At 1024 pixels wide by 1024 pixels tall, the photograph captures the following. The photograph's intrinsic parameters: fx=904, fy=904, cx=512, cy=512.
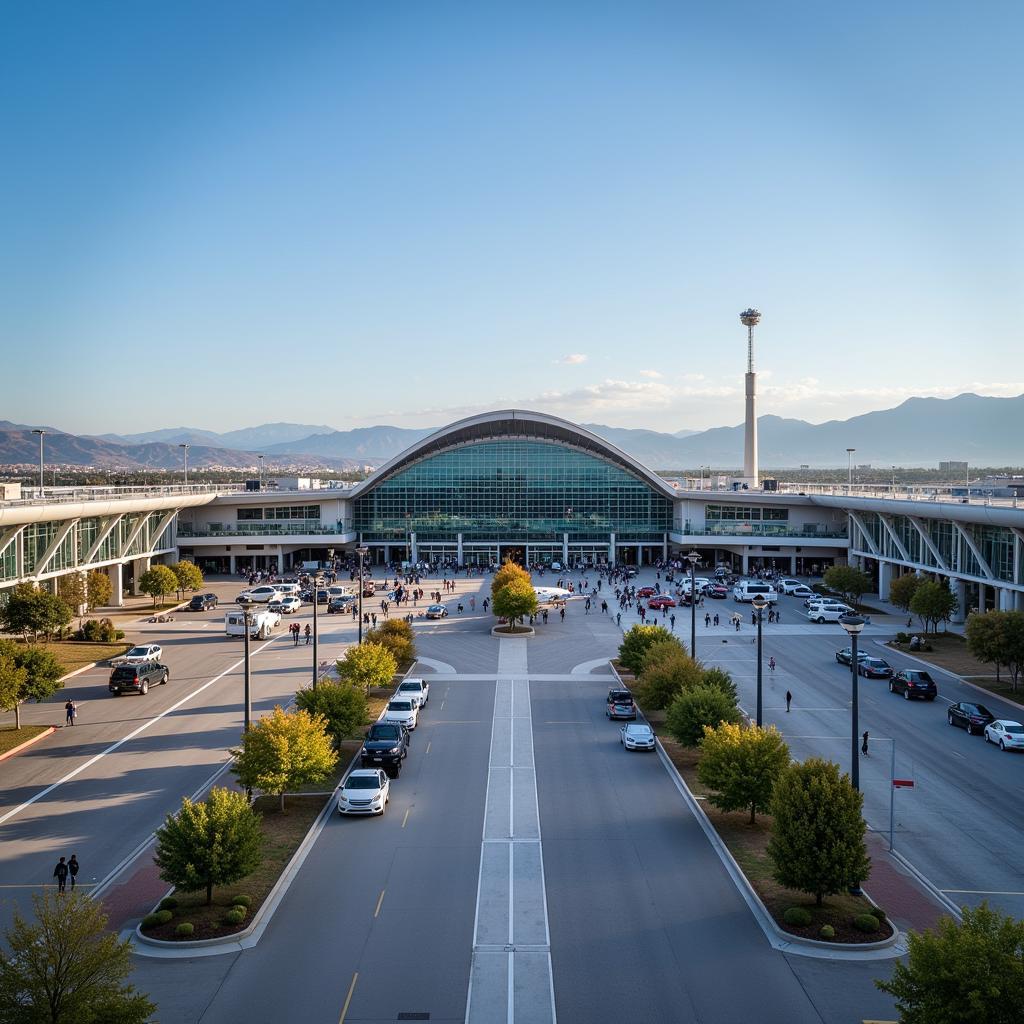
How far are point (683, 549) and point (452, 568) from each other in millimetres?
23109

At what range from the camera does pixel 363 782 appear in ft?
77.9

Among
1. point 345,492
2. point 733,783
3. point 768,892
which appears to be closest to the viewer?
point 768,892

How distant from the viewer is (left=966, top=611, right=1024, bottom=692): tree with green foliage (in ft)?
120

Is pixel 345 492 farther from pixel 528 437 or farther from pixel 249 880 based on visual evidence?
pixel 249 880

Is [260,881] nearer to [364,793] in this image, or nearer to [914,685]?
[364,793]

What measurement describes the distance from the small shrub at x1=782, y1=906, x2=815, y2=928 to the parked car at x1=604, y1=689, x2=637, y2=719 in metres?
16.6

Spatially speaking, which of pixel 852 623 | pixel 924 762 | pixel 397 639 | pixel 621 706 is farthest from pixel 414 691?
pixel 852 623

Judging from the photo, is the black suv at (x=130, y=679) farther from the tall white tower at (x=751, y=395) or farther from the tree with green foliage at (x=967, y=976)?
the tall white tower at (x=751, y=395)

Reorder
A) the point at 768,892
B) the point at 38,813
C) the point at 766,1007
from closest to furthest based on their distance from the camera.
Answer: the point at 766,1007 < the point at 768,892 < the point at 38,813

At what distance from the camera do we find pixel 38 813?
2355cm

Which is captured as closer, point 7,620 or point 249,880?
point 249,880

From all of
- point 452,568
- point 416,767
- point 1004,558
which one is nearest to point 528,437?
point 452,568

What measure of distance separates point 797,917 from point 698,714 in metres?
9.49

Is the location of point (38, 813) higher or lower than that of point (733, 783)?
lower
